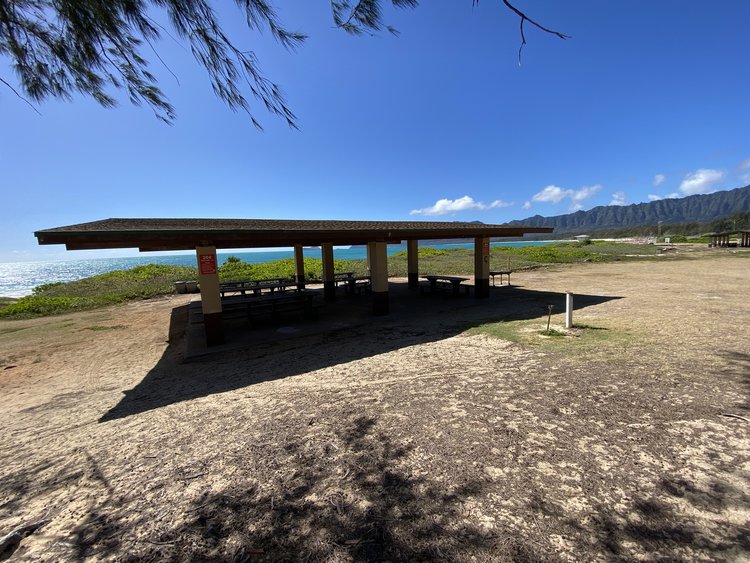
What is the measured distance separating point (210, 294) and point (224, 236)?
156 centimetres

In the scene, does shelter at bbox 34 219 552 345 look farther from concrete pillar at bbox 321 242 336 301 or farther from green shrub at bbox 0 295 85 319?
green shrub at bbox 0 295 85 319

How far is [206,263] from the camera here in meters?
7.10

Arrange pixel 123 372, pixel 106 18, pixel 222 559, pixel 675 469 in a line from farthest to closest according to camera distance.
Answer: pixel 123 372 → pixel 106 18 → pixel 675 469 → pixel 222 559

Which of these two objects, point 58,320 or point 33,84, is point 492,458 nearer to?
point 33,84

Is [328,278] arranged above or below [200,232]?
below

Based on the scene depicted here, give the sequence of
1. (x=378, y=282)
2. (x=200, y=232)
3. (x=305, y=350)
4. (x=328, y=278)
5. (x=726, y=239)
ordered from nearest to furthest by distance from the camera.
Answer: (x=200, y=232), (x=305, y=350), (x=378, y=282), (x=328, y=278), (x=726, y=239)

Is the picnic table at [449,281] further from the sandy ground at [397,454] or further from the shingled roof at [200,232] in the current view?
the sandy ground at [397,454]

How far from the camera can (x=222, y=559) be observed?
2.07m

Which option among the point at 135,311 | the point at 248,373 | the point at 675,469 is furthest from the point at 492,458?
the point at 135,311

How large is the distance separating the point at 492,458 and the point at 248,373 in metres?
4.35

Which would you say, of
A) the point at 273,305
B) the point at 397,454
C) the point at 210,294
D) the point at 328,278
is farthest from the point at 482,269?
the point at 397,454

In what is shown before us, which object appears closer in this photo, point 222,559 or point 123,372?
point 222,559

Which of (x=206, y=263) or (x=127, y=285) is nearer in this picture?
(x=206, y=263)

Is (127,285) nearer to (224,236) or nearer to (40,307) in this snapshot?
(40,307)
